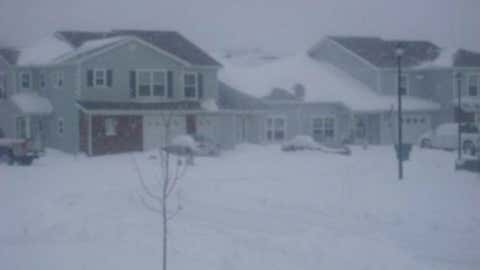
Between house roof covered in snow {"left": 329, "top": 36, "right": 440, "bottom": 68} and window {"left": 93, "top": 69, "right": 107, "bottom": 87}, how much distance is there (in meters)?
17.2

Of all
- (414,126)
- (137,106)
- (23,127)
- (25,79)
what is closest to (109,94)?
(137,106)

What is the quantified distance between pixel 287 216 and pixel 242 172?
358 inches

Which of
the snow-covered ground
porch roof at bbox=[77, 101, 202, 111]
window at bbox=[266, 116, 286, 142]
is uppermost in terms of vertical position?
porch roof at bbox=[77, 101, 202, 111]

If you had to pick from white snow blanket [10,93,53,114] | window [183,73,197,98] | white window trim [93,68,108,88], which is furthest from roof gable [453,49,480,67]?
white snow blanket [10,93,53,114]

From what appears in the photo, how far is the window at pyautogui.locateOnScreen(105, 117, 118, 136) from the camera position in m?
35.9

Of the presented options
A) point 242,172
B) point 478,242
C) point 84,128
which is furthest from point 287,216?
point 84,128

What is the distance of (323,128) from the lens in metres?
44.6

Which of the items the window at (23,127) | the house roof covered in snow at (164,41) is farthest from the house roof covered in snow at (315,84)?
the window at (23,127)

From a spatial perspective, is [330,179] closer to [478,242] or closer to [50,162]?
[478,242]

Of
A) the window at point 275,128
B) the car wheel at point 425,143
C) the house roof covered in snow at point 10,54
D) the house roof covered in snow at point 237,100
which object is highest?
the house roof covered in snow at point 10,54

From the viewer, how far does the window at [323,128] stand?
44.4m

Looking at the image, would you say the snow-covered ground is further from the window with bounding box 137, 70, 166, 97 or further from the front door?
the window with bounding box 137, 70, 166, 97

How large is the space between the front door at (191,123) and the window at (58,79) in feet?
20.7

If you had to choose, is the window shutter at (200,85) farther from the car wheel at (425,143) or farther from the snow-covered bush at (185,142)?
the car wheel at (425,143)
